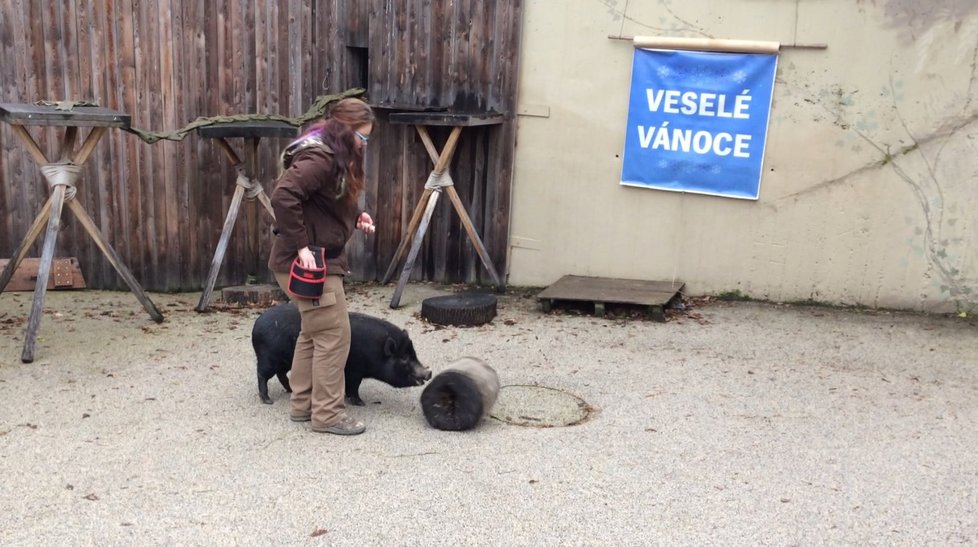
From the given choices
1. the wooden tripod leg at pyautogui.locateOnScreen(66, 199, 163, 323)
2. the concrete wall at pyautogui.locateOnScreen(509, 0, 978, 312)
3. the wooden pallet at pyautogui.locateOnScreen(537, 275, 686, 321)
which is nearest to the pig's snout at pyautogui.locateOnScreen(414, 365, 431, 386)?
the wooden pallet at pyautogui.locateOnScreen(537, 275, 686, 321)

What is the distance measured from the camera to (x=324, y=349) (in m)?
4.90

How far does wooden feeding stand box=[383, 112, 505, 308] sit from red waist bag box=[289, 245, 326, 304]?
315 centimetres

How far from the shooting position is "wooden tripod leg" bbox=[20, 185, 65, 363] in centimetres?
609

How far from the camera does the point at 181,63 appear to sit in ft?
26.5

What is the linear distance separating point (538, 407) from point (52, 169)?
3.93m

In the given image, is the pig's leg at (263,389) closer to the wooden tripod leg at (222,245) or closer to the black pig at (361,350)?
the black pig at (361,350)

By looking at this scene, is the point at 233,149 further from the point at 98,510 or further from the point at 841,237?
the point at 841,237

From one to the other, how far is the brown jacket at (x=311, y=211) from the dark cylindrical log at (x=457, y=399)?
2.87 feet

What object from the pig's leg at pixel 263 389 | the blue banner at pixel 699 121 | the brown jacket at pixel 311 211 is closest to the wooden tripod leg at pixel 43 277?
the pig's leg at pixel 263 389

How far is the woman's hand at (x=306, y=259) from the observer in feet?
15.1

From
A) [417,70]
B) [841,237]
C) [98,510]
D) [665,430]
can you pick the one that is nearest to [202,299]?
[417,70]

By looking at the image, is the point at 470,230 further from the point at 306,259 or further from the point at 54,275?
the point at 54,275

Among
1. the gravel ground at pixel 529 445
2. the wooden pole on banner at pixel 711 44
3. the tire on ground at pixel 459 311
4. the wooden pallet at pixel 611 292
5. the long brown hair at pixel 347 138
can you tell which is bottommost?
the gravel ground at pixel 529 445

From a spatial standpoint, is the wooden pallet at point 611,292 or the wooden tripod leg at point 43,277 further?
the wooden pallet at point 611,292
